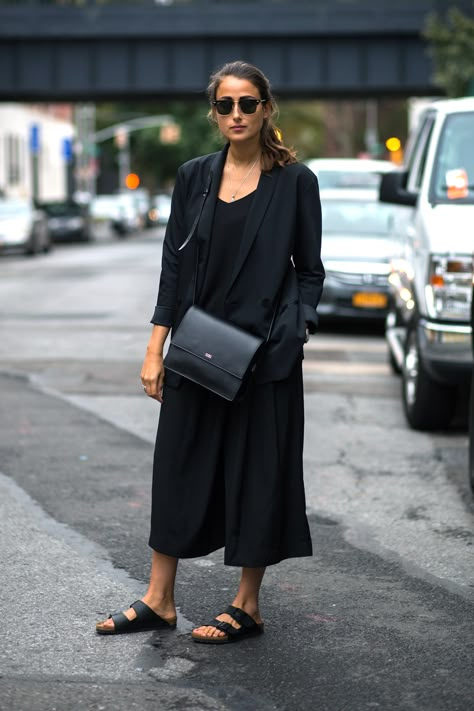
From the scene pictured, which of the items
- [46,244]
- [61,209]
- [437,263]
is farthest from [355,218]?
[61,209]

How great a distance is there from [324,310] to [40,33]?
27912 mm

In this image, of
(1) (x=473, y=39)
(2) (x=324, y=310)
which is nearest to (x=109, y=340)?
(2) (x=324, y=310)

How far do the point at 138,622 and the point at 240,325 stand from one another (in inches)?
42.0

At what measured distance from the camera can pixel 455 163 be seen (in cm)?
946

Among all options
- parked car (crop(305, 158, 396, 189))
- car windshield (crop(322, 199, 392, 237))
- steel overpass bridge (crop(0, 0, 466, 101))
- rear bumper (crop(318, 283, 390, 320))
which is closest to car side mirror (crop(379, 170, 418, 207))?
rear bumper (crop(318, 283, 390, 320))

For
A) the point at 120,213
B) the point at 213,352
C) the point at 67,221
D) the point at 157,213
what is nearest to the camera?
the point at 213,352

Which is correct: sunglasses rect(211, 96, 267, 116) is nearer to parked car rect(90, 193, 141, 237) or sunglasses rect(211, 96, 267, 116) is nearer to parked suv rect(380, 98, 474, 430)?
parked suv rect(380, 98, 474, 430)

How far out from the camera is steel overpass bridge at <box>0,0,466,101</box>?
40125 millimetres

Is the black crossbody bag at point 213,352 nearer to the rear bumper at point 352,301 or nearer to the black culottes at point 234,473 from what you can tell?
the black culottes at point 234,473

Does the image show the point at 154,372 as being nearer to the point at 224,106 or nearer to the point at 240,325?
the point at 240,325

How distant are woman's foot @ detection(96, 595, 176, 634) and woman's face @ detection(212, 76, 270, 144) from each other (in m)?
1.58

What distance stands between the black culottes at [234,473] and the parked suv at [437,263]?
3958 mm

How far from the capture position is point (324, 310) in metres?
15.4

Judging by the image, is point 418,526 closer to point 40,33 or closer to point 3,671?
point 3,671
